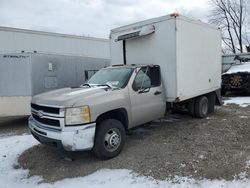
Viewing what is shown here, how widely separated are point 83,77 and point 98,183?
6458 millimetres

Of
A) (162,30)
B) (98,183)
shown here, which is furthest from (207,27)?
(98,183)

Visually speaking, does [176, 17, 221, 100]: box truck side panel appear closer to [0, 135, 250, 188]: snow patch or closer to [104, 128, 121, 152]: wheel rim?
[104, 128, 121, 152]: wheel rim

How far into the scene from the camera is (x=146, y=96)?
654 centimetres

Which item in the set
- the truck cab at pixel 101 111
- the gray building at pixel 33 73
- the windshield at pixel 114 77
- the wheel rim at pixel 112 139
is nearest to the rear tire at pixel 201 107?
the truck cab at pixel 101 111

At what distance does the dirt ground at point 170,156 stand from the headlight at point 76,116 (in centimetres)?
92

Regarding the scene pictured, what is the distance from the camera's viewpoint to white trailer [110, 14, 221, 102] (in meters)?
7.07

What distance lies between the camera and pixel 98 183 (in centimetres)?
471

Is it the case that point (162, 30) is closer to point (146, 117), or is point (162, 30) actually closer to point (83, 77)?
point (146, 117)

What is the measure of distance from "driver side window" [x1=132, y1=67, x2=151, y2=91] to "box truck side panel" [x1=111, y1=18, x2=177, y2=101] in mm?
590

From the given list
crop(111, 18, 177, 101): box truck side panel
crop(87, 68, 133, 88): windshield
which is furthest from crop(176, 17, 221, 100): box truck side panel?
crop(87, 68, 133, 88): windshield

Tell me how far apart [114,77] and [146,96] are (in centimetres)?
84

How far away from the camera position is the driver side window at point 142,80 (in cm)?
639

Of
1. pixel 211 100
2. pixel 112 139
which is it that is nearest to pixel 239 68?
pixel 211 100

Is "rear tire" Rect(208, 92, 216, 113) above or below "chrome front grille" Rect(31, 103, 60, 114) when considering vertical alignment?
below
